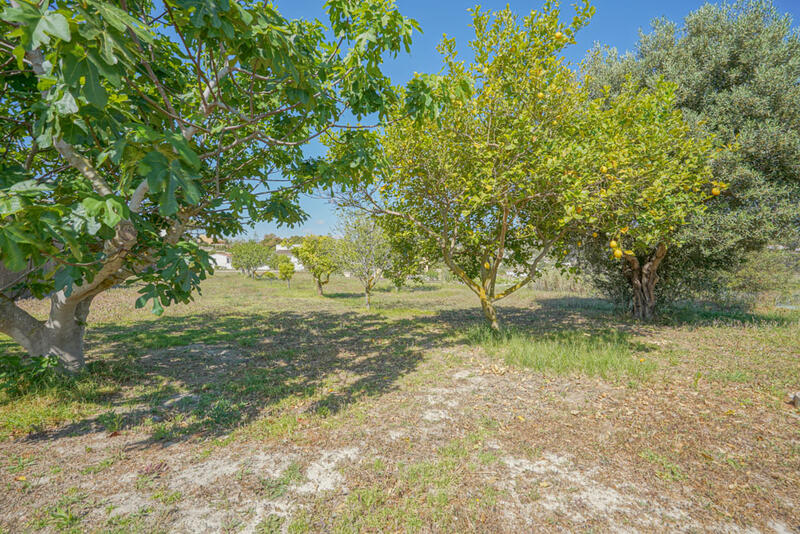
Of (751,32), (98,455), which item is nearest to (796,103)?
(751,32)

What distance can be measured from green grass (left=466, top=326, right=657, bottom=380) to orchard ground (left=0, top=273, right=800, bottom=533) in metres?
0.06

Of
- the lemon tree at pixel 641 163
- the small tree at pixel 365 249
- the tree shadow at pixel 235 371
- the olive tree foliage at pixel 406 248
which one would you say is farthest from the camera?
the small tree at pixel 365 249

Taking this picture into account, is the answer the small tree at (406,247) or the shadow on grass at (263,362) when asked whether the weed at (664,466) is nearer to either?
the shadow on grass at (263,362)

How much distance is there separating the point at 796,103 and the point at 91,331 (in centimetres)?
2394

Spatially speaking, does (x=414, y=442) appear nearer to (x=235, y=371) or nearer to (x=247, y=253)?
(x=235, y=371)

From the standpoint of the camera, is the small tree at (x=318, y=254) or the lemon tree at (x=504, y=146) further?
the small tree at (x=318, y=254)

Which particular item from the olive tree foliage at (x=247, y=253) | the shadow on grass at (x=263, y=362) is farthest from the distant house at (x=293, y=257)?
the shadow on grass at (x=263, y=362)

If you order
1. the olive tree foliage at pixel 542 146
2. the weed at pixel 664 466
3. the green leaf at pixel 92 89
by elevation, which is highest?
the olive tree foliage at pixel 542 146

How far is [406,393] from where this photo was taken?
19.8 ft

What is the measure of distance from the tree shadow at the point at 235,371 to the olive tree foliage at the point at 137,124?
1.80 m

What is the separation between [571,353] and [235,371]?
7.92 m

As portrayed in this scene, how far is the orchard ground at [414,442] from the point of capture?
10.2 feet

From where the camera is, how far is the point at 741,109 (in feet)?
33.8

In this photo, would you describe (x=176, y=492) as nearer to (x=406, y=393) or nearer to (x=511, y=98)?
(x=406, y=393)
